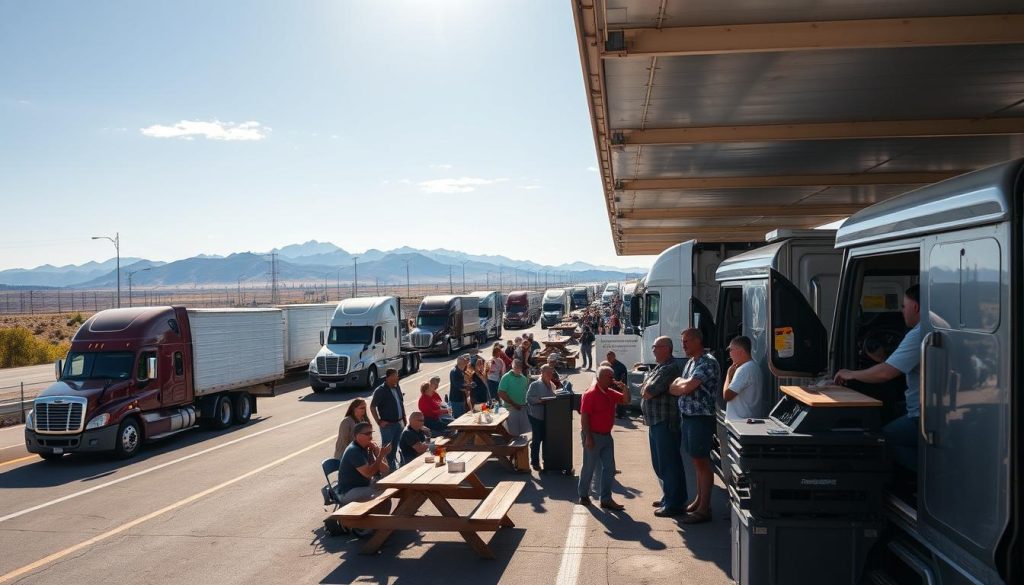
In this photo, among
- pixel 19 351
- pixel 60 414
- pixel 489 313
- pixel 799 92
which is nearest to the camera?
pixel 799 92

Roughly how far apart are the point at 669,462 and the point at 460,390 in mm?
6165

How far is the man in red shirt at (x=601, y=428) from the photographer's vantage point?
9805mm

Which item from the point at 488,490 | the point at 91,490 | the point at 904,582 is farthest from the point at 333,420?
the point at 904,582

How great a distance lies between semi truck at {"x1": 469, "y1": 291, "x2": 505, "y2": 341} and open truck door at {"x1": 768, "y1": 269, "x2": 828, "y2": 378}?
36798 mm

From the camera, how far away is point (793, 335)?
7.77 m

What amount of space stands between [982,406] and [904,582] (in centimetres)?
184

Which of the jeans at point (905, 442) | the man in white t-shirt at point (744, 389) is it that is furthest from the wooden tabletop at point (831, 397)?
the man in white t-shirt at point (744, 389)

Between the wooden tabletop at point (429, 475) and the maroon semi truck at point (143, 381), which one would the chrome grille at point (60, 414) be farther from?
the wooden tabletop at point (429, 475)

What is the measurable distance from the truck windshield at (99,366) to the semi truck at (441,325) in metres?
20.8

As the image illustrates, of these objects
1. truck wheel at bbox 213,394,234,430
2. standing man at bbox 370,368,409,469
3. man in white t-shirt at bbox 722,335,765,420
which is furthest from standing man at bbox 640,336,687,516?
truck wheel at bbox 213,394,234,430

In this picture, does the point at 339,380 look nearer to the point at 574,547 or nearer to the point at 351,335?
the point at 351,335

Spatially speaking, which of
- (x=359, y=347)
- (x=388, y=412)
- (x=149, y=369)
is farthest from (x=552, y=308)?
(x=388, y=412)

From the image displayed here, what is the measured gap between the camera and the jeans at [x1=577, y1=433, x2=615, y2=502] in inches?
394

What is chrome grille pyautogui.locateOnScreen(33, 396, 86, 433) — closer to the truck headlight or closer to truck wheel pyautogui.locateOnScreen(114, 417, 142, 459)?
the truck headlight
